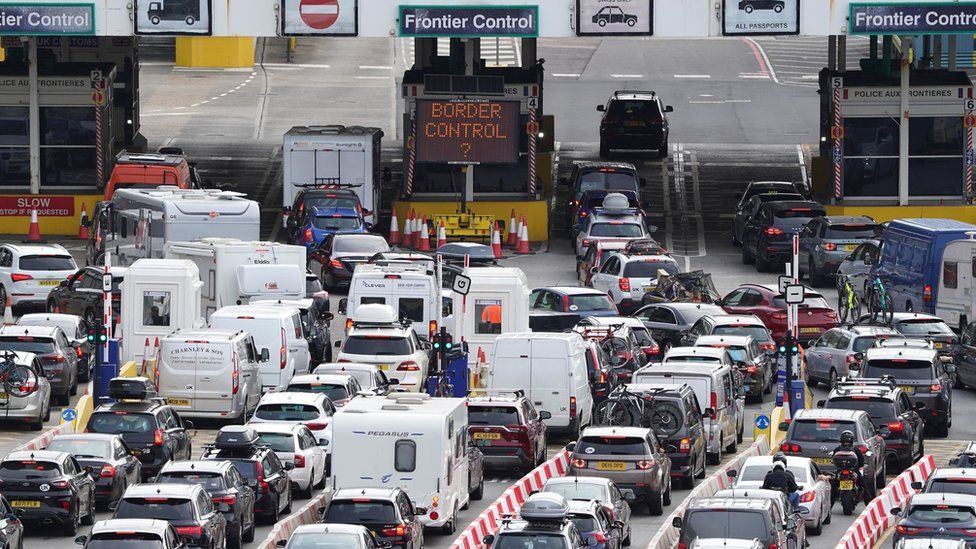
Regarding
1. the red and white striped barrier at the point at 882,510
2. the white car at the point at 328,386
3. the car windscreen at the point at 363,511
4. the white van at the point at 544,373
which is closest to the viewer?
the car windscreen at the point at 363,511

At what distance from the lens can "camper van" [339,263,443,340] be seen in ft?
147

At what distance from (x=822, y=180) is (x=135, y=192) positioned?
20.7 m

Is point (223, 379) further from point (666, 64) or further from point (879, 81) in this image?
point (666, 64)

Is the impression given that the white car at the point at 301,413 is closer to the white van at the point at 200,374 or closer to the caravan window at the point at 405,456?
the white van at the point at 200,374

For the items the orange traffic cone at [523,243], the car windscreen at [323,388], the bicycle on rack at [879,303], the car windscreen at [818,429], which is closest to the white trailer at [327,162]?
the orange traffic cone at [523,243]

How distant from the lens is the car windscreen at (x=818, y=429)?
Answer: 3444 cm

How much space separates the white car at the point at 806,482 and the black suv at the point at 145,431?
8.33 metres

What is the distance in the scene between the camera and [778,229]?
184 ft

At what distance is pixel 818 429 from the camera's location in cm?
3459


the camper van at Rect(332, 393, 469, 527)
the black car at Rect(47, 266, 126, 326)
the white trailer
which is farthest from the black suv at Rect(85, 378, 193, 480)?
the white trailer

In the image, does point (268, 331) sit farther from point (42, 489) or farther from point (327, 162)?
point (327, 162)

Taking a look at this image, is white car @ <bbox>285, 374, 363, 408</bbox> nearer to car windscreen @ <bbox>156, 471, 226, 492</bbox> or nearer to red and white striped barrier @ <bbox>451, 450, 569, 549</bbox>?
red and white striped barrier @ <bbox>451, 450, 569, 549</bbox>

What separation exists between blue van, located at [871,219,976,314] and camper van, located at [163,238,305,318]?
40.4ft

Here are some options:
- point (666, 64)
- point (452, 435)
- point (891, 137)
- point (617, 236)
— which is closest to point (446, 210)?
point (617, 236)
